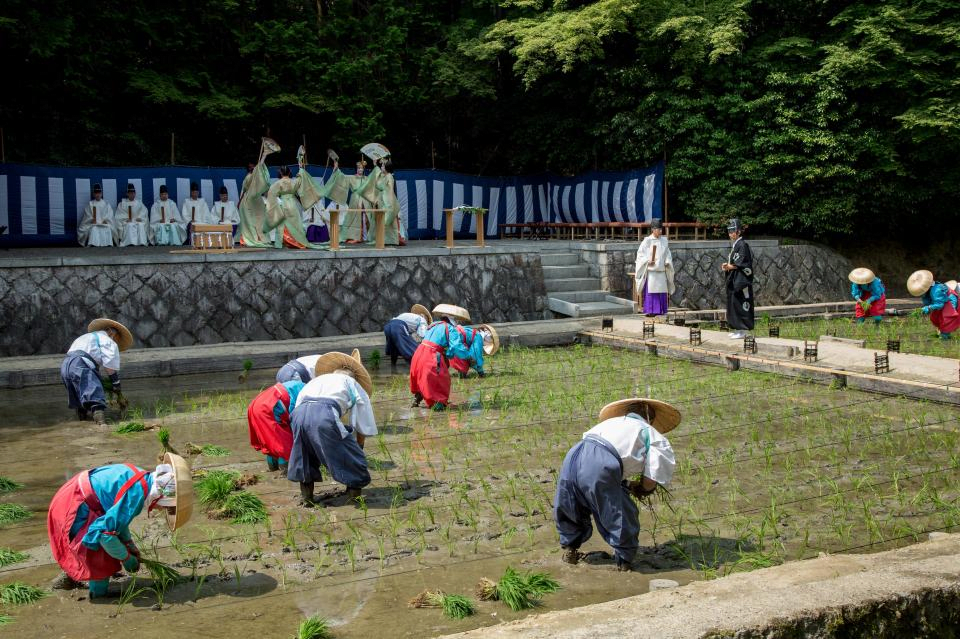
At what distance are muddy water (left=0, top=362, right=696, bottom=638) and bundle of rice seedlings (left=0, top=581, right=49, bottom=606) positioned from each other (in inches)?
2.9

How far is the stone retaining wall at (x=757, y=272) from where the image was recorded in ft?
59.3

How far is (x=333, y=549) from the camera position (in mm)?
5723

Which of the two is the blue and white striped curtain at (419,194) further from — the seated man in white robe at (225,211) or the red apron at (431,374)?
the red apron at (431,374)

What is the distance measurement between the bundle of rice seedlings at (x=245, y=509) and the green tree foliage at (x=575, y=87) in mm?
14424

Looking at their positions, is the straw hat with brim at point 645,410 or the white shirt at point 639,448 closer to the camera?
the white shirt at point 639,448

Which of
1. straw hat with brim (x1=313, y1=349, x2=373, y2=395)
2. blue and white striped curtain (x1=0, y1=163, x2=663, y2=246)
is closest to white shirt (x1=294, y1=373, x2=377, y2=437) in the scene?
straw hat with brim (x1=313, y1=349, x2=373, y2=395)

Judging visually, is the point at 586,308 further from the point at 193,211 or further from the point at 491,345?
the point at 193,211

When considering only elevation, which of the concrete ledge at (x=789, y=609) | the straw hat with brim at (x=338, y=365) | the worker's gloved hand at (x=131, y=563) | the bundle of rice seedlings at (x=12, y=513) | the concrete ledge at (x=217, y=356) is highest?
the straw hat with brim at (x=338, y=365)

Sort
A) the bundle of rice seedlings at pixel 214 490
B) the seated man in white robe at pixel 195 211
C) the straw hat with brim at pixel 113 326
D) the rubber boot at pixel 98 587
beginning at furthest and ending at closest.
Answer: the seated man in white robe at pixel 195 211, the straw hat with brim at pixel 113 326, the bundle of rice seedlings at pixel 214 490, the rubber boot at pixel 98 587

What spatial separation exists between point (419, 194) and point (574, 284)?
6590mm

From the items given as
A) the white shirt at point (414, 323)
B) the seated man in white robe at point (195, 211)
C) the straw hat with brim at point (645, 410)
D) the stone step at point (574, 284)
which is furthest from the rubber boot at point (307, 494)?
the seated man in white robe at point (195, 211)

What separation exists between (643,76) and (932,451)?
15627 mm

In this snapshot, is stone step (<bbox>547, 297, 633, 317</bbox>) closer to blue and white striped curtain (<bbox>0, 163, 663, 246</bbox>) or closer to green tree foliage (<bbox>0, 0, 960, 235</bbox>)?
blue and white striped curtain (<bbox>0, 163, 663, 246</bbox>)

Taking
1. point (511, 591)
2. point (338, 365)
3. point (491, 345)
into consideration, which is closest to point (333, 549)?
point (511, 591)
